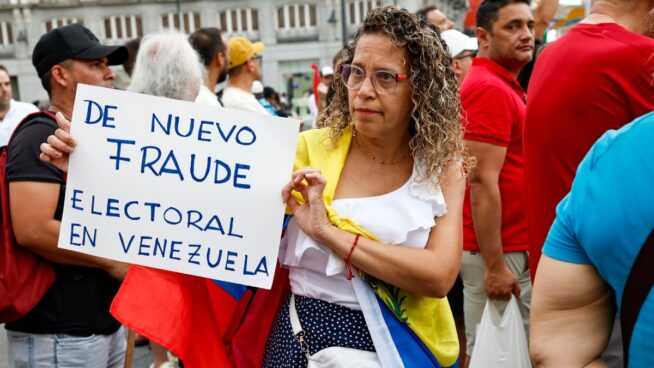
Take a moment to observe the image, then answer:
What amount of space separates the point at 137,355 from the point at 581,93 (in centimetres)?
448

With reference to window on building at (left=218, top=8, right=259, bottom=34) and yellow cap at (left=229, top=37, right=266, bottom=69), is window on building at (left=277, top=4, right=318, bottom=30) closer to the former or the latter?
window on building at (left=218, top=8, right=259, bottom=34)

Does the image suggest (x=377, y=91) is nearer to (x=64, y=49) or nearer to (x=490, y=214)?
(x=64, y=49)

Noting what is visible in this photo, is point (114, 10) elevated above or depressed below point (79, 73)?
below

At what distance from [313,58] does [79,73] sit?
47.9m

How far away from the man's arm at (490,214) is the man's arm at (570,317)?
232 centimetres

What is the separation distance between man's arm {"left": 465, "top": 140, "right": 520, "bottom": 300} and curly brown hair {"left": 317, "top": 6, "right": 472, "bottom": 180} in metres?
1.37

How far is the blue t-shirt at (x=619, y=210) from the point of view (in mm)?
1520

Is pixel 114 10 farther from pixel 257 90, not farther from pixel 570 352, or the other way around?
pixel 570 352

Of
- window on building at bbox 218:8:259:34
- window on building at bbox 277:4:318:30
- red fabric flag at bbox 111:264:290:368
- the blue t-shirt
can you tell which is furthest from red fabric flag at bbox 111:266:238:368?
window on building at bbox 277:4:318:30

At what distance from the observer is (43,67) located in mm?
3424

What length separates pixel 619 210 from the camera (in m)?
1.53

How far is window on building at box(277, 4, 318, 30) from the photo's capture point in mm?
51875

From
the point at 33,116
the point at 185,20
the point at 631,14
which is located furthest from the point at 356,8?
the point at 631,14

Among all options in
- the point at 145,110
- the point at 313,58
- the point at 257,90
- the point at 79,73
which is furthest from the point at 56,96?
the point at 313,58
